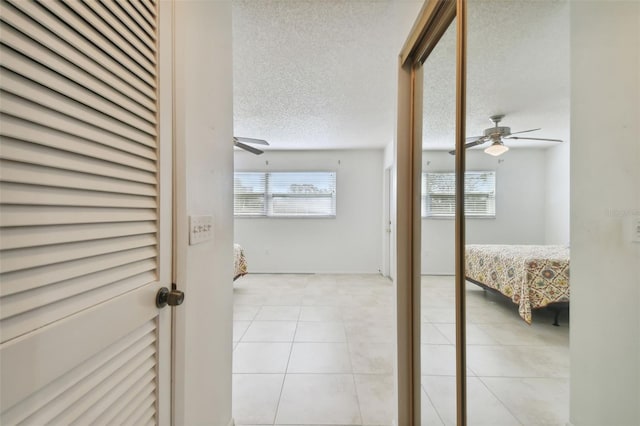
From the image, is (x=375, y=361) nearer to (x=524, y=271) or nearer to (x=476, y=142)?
(x=524, y=271)

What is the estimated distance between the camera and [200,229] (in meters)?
0.97

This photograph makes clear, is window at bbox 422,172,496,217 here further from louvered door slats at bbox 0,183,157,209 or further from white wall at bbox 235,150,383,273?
white wall at bbox 235,150,383,273

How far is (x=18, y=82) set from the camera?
40 centimetres

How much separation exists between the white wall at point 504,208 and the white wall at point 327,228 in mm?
3822

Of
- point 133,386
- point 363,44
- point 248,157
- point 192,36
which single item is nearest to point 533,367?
point 133,386

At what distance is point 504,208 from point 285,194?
14.5 ft

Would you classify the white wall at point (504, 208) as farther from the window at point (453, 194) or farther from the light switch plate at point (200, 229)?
the light switch plate at point (200, 229)

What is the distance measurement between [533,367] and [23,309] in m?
1.16

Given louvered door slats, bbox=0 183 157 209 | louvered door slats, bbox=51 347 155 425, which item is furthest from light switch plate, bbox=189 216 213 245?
louvered door slats, bbox=51 347 155 425

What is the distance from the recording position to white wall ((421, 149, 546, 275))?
78 centimetres

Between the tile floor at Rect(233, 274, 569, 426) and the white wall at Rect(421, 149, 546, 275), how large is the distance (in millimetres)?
152

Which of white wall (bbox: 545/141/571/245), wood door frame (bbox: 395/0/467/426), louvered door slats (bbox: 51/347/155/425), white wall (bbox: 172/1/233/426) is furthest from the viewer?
wood door frame (bbox: 395/0/467/426)

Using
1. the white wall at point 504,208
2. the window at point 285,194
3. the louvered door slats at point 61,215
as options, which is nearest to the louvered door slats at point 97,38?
the louvered door slats at point 61,215

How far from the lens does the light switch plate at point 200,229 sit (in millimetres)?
902
